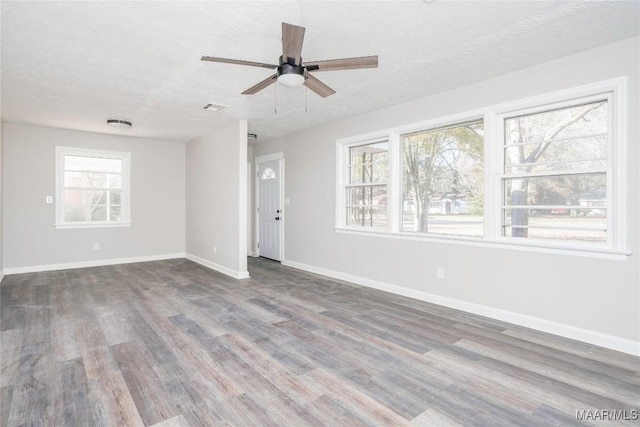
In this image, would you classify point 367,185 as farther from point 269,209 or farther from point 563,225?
point 269,209

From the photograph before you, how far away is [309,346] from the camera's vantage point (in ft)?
9.21

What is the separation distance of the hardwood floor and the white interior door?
2.75 meters

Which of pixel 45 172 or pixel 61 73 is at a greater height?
pixel 61 73

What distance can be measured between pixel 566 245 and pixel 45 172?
7.56 meters

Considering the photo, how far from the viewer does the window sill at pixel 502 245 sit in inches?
110

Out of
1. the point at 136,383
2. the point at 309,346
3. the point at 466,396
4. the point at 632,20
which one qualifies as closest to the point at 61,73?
the point at 136,383

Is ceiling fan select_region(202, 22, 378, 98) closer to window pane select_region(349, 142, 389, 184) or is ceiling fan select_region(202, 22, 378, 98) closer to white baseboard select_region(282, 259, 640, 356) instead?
window pane select_region(349, 142, 389, 184)

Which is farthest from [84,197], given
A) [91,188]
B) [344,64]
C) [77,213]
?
[344,64]

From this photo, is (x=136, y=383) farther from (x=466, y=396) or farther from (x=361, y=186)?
(x=361, y=186)

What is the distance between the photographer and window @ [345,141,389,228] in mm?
4785

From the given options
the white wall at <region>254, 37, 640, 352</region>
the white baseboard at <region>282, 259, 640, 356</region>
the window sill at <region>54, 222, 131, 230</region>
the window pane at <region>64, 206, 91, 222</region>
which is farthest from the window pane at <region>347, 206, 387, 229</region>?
the window pane at <region>64, 206, 91, 222</region>

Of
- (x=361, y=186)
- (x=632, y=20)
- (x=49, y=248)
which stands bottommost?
(x=49, y=248)

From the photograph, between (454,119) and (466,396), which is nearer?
(466,396)

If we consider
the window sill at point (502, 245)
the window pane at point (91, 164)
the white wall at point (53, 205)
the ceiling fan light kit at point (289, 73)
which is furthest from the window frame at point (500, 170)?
the window pane at point (91, 164)
